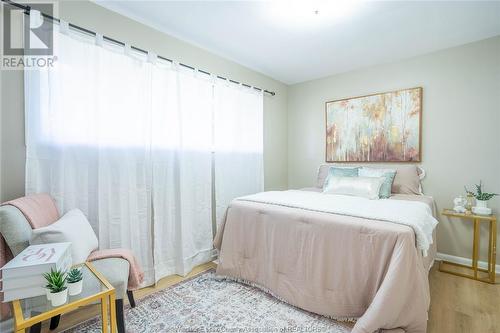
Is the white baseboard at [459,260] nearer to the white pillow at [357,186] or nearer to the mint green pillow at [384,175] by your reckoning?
the mint green pillow at [384,175]

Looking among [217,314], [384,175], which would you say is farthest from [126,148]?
[384,175]

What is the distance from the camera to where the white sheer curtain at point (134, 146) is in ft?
5.73

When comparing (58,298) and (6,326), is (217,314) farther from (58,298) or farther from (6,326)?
(6,326)

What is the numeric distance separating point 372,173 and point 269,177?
1461 millimetres

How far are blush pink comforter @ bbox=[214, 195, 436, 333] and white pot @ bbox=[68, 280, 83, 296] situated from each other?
4.36 ft

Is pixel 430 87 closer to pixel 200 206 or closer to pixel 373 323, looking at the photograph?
pixel 373 323

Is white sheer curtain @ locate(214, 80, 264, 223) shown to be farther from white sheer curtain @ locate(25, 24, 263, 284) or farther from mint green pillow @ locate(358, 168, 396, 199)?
mint green pillow @ locate(358, 168, 396, 199)

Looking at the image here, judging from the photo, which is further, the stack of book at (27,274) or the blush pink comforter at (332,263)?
the blush pink comforter at (332,263)

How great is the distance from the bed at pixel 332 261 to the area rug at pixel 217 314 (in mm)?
91

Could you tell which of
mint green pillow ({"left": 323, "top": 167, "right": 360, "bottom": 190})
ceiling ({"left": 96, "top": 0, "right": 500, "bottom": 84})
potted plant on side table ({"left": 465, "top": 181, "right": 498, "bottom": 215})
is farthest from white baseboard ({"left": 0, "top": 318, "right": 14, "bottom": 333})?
potted plant on side table ({"left": 465, "top": 181, "right": 498, "bottom": 215})

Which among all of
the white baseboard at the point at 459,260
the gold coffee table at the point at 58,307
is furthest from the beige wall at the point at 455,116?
the gold coffee table at the point at 58,307

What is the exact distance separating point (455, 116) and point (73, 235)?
12.3ft

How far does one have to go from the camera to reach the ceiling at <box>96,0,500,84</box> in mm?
2006

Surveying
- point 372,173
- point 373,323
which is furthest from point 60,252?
point 372,173
